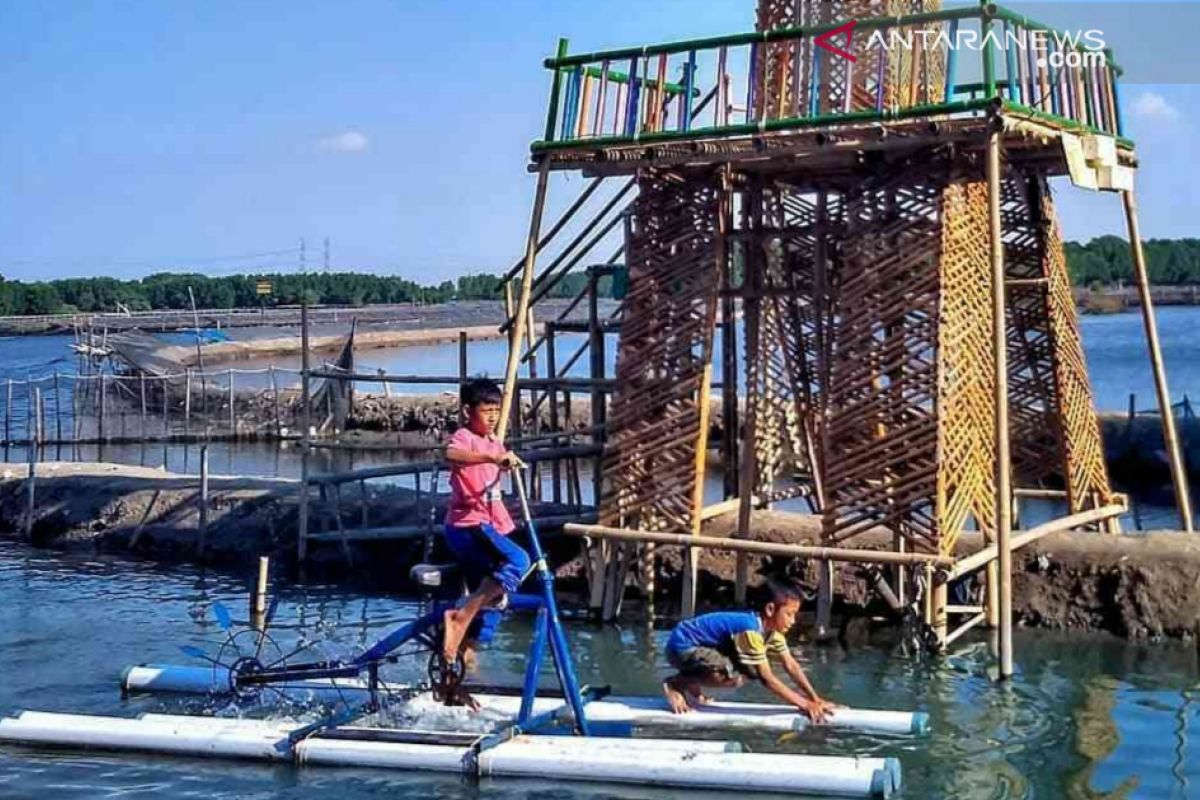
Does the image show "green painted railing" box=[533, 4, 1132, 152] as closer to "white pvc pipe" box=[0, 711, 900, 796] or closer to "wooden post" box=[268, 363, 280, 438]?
"white pvc pipe" box=[0, 711, 900, 796]

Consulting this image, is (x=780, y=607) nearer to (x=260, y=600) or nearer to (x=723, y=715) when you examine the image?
(x=723, y=715)

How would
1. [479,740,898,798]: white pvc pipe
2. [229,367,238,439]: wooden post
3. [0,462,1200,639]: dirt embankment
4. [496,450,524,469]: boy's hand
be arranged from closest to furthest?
[479,740,898,798]: white pvc pipe
[496,450,524,469]: boy's hand
[0,462,1200,639]: dirt embankment
[229,367,238,439]: wooden post

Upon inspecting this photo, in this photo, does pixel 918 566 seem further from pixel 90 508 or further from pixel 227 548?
pixel 90 508

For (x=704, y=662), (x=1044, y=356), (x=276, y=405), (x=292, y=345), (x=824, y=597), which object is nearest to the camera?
(x=704, y=662)

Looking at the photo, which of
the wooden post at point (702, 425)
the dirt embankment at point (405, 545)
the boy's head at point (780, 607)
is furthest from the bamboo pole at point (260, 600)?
the boy's head at point (780, 607)

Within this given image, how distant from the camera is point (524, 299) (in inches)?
579

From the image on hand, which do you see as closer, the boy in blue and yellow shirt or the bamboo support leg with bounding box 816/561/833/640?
the boy in blue and yellow shirt

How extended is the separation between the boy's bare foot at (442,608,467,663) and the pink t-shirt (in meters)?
0.59

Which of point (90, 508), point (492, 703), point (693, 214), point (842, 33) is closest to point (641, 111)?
point (693, 214)

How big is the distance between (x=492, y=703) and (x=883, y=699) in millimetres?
3184

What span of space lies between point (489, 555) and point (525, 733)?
115cm

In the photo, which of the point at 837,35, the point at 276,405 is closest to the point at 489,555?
the point at 837,35

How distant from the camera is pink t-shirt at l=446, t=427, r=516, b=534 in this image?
10.2 metres

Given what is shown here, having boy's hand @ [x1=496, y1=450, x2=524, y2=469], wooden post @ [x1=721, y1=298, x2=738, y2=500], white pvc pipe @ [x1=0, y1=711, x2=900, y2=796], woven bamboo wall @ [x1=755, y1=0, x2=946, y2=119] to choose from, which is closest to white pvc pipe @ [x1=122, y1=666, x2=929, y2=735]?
white pvc pipe @ [x1=0, y1=711, x2=900, y2=796]
